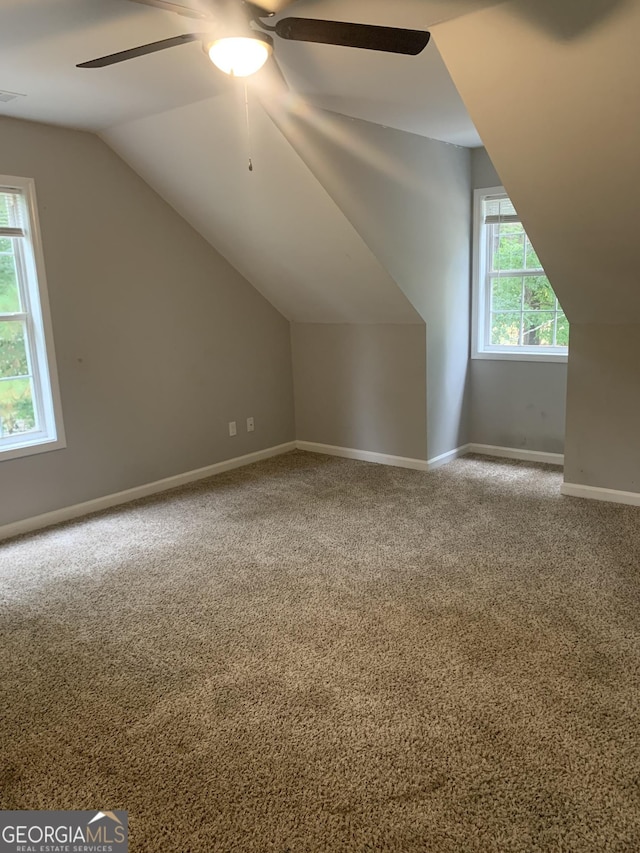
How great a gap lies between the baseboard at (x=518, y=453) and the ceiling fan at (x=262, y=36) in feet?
11.6

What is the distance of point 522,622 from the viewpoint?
2.68 meters

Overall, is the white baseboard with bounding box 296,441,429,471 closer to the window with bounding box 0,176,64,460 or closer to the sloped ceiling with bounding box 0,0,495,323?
the sloped ceiling with bounding box 0,0,495,323

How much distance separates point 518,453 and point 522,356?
0.76 meters

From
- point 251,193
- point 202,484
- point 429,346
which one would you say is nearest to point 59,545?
point 202,484

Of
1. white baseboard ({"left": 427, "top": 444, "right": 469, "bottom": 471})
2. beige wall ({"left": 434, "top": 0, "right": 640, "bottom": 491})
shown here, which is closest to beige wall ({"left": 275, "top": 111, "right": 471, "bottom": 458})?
white baseboard ({"left": 427, "top": 444, "right": 469, "bottom": 471})

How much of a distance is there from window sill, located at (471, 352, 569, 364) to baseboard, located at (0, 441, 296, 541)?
5.81 feet

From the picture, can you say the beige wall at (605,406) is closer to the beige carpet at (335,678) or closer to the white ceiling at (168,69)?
the beige carpet at (335,678)

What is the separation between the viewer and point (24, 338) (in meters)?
3.90

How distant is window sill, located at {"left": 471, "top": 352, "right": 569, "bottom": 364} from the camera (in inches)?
191

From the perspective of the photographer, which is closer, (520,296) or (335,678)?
(335,678)

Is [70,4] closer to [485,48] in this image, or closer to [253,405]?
[485,48]

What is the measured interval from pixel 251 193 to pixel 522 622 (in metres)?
2.95

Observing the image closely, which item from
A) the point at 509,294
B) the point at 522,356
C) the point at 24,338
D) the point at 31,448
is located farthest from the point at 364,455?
the point at 24,338

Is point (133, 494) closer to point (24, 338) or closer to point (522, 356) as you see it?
point (24, 338)
